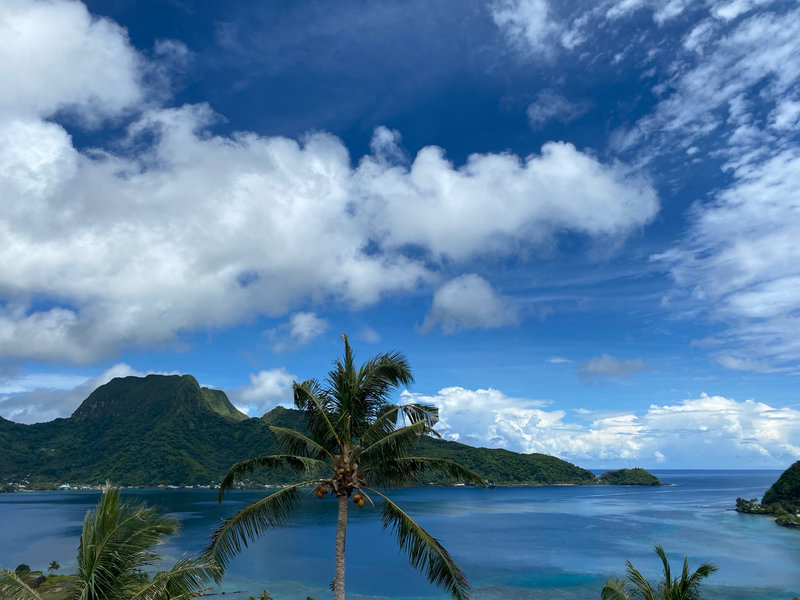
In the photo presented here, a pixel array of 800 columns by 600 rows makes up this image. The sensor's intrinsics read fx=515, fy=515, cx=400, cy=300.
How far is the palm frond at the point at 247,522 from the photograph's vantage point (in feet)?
42.9

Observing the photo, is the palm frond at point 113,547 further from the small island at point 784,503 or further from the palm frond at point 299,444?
the small island at point 784,503

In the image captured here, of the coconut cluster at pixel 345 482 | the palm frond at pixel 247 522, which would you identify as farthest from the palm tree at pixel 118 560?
the coconut cluster at pixel 345 482

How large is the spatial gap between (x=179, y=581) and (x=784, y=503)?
186 m

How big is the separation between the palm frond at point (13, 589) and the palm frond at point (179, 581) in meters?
2.01

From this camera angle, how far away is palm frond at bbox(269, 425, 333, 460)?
15.1m

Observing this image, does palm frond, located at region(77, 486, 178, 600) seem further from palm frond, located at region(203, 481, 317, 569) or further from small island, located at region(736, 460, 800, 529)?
small island, located at region(736, 460, 800, 529)

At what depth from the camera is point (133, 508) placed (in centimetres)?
1105

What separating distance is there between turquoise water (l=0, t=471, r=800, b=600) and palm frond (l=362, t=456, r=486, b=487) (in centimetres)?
5912

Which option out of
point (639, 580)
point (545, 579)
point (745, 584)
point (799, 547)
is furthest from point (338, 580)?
point (799, 547)

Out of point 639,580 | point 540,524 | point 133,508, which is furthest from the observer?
point 540,524

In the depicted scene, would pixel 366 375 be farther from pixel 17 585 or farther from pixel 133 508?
pixel 17 585

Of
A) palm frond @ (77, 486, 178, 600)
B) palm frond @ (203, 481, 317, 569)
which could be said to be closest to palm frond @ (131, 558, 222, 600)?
palm frond @ (77, 486, 178, 600)

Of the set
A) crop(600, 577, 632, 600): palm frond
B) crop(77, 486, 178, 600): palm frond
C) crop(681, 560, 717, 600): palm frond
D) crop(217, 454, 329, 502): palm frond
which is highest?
crop(217, 454, 329, 502): palm frond

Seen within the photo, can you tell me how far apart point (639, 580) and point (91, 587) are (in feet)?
68.6
